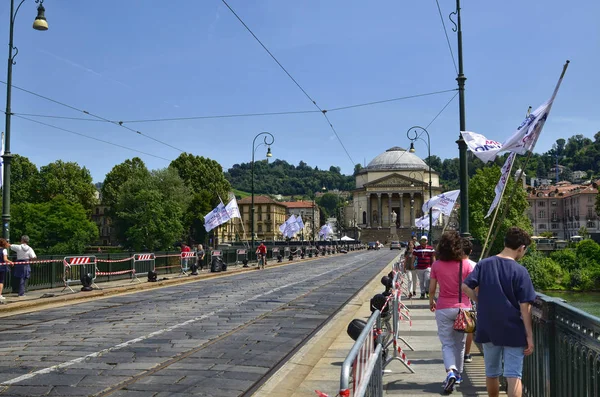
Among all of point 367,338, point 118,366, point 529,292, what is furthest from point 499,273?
point 118,366

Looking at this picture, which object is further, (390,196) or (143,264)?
(390,196)

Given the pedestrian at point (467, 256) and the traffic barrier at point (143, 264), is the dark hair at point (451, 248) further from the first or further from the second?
the traffic barrier at point (143, 264)

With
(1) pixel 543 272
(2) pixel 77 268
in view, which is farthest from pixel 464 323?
(1) pixel 543 272

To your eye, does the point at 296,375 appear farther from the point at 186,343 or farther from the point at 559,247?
the point at 559,247

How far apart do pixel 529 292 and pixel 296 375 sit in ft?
12.2

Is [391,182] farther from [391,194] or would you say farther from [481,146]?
[481,146]

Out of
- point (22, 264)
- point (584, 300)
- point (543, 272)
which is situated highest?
point (22, 264)

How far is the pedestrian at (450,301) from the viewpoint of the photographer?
6.73 metres

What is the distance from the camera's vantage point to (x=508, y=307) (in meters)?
5.20

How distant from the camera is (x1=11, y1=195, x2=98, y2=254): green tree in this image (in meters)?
73.8

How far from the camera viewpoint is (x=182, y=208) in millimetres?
74312

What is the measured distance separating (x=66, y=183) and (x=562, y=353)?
87998mm

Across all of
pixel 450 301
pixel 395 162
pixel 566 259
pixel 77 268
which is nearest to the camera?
pixel 450 301

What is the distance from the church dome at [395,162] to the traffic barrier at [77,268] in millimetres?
140856
